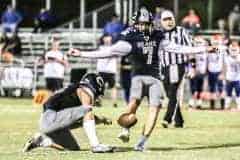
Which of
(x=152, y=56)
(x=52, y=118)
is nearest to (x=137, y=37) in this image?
(x=152, y=56)

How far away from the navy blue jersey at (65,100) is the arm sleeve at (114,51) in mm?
509

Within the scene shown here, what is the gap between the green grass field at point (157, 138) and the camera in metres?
14.3

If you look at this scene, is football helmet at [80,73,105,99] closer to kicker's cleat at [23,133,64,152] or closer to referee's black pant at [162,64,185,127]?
kicker's cleat at [23,133,64,152]

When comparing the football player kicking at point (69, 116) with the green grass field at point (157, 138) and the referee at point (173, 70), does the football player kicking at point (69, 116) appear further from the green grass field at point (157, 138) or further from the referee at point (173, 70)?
the referee at point (173, 70)

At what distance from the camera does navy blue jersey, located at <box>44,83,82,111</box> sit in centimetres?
1477

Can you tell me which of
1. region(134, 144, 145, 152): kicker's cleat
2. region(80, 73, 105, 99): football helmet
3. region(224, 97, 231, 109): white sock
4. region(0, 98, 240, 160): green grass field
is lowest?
region(224, 97, 231, 109): white sock

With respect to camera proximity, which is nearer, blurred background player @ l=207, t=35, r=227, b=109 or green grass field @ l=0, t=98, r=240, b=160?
green grass field @ l=0, t=98, r=240, b=160

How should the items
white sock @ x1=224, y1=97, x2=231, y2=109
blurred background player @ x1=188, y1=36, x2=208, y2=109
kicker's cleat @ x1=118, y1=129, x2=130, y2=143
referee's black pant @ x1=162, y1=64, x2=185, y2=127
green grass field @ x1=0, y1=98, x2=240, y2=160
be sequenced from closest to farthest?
green grass field @ x1=0, y1=98, x2=240, y2=160 < kicker's cleat @ x1=118, y1=129, x2=130, y2=143 < referee's black pant @ x1=162, y1=64, x2=185, y2=127 < blurred background player @ x1=188, y1=36, x2=208, y2=109 < white sock @ x1=224, y1=97, x2=231, y2=109

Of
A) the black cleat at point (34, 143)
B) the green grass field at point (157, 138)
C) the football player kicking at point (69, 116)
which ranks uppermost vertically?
the football player kicking at point (69, 116)

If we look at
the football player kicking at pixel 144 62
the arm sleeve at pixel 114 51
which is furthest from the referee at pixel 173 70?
the arm sleeve at pixel 114 51

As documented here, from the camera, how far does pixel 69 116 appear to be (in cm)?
1459

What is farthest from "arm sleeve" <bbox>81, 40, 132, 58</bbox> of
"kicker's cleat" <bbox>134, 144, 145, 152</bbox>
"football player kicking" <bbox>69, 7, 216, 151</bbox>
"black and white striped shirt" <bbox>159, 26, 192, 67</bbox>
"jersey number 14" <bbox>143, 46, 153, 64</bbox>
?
"black and white striped shirt" <bbox>159, 26, 192, 67</bbox>

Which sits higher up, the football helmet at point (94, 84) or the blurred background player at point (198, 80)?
the football helmet at point (94, 84)

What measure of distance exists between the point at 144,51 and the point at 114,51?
557 millimetres
